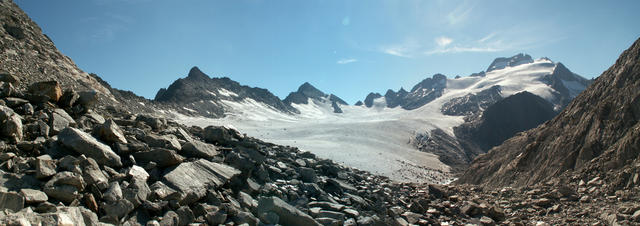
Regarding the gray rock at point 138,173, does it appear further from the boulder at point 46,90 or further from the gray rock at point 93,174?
the boulder at point 46,90

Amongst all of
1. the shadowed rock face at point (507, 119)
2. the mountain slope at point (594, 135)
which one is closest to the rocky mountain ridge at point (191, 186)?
the mountain slope at point (594, 135)

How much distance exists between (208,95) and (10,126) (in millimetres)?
97016

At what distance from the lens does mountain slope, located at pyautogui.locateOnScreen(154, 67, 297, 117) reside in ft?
275

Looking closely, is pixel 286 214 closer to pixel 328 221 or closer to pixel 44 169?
pixel 328 221

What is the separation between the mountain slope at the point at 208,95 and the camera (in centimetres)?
8381

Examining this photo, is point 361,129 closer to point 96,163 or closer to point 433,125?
point 433,125

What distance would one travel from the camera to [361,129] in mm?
66812

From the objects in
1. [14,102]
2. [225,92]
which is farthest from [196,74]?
[14,102]

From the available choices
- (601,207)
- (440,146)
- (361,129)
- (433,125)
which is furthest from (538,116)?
(601,207)

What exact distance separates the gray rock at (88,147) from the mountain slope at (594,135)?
14571 millimetres

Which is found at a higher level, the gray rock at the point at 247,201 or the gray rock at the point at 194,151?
the gray rock at the point at 194,151

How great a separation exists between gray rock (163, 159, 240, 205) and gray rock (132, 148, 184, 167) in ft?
0.79

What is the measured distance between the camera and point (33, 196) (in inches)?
191

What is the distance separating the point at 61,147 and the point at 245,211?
371 cm
